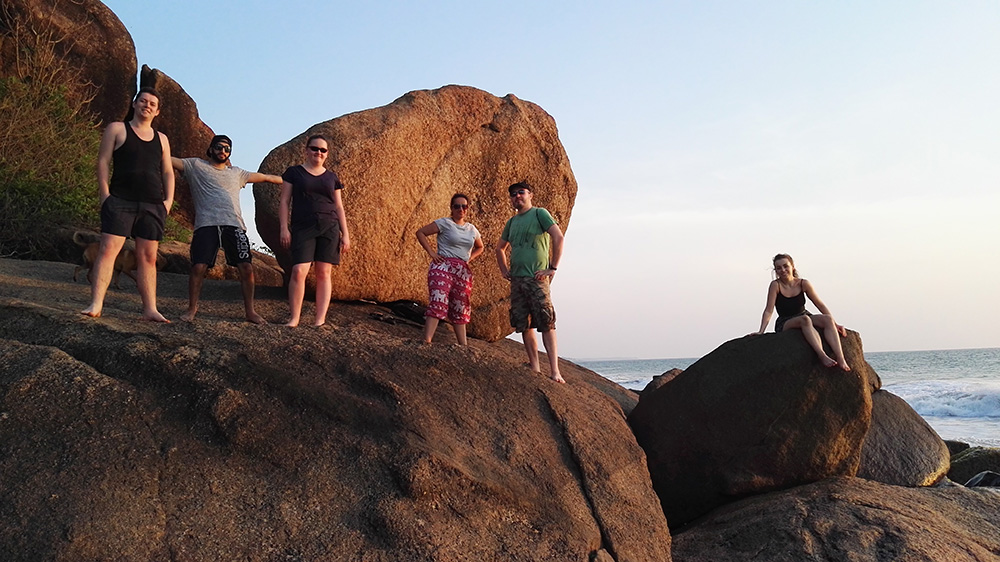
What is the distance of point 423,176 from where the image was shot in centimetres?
883

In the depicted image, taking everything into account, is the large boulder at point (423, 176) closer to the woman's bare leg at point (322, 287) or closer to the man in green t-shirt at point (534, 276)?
the woman's bare leg at point (322, 287)

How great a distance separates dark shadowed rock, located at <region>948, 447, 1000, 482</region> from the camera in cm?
1052

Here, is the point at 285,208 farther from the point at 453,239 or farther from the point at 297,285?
the point at 453,239

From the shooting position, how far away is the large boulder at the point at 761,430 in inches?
253

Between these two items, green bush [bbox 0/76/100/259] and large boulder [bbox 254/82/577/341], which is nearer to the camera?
large boulder [bbox 254/82/577/341]

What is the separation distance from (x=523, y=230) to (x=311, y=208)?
1781 mm

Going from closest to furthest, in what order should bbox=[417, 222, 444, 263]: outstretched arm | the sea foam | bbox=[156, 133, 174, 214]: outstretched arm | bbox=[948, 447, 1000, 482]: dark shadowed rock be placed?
bbox=[156, 133, 174, 214]: outstretched arm, bbox=[417, 222, 444, 263]: outstretched arm, bbox=[948, 447, 1000, 482]: dark shadowed rock, the sea foam

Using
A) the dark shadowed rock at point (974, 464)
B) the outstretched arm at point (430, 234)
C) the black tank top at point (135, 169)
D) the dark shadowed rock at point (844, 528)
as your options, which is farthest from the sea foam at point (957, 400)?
the black tank top at point (135, 169)

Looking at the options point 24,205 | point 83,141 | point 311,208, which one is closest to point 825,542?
point 311,208

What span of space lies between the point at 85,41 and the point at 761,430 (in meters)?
13.9

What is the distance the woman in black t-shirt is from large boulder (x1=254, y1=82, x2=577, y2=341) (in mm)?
1541

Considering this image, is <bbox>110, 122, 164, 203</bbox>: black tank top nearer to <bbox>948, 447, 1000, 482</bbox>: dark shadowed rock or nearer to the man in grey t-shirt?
the man in grey t-shirt

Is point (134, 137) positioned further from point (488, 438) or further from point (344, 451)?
point (488, 438)

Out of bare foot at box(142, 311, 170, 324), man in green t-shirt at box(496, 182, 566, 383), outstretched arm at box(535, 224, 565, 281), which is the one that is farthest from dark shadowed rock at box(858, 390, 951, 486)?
bare foot at box(142, 311, 170, 324)
